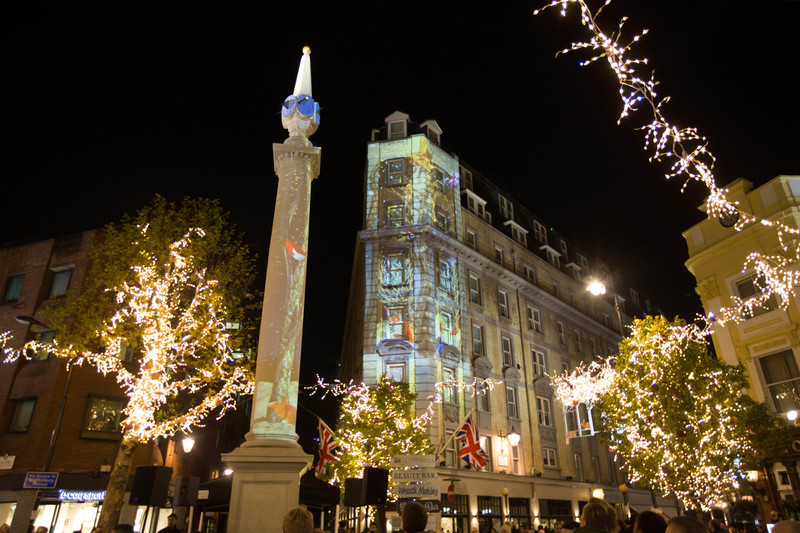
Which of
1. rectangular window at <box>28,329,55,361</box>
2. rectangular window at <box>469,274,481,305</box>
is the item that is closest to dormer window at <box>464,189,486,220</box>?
rectangular window at <box>469,274,481,305</box>

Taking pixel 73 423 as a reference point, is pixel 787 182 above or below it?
above

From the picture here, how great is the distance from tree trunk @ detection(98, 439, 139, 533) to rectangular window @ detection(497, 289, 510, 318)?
82.0 ft

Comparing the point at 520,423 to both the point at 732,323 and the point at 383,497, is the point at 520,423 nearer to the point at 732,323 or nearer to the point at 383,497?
the point at 732,323

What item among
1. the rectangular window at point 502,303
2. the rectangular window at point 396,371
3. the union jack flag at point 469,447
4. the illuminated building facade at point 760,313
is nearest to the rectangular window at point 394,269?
the rectangular window at point 396,371

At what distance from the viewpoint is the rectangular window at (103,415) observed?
2438cm

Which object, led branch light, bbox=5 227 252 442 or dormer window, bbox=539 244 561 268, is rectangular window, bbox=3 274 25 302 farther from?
dormer window, bbox=539 244 561 268

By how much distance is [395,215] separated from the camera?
3259cm

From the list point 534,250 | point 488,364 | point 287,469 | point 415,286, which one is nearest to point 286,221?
point 287,469

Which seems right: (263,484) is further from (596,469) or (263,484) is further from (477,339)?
(596,469)

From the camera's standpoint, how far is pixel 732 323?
2588 centimetres

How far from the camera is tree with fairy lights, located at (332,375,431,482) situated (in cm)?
2312

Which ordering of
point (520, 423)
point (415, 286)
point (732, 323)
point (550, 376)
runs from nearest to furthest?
point (732, 323)
point (415, 286)
point (520, 423)
point (550, 376)

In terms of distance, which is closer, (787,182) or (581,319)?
(787,182)

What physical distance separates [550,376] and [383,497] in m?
29.2
